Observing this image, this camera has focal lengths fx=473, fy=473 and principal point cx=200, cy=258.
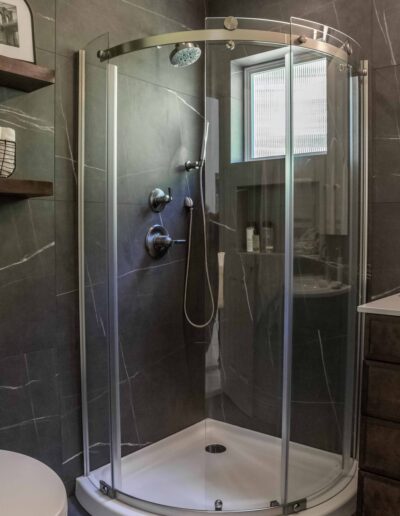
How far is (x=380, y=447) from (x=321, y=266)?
714 millimetres

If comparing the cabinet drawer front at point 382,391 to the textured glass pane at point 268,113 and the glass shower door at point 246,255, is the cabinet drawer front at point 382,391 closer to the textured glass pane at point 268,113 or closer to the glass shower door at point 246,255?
the glass shower door at point 246,255

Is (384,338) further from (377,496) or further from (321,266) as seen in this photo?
(377,496)

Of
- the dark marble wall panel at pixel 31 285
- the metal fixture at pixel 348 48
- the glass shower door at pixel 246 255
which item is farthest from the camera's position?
the metal fixture at pixel 348 48

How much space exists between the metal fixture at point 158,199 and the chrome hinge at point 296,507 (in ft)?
4.37

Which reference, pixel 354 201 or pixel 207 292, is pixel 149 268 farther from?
pixel 354 201

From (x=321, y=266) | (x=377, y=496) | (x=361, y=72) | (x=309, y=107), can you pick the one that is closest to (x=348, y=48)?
(x=361, y=72)

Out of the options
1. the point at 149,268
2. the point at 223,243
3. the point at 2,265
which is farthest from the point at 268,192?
the point at 2,265

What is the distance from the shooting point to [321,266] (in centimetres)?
197

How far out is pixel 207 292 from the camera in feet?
6.75

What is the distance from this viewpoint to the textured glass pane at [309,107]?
1852 mm

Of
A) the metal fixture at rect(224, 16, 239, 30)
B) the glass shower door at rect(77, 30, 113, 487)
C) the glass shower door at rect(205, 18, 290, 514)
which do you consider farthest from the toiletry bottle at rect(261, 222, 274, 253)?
the metal fixture at rect(224, 16, 239, 30)

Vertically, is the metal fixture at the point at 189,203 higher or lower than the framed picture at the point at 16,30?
lower

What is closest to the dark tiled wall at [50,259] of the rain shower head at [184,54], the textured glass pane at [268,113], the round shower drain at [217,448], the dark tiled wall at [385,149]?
the rain shower head at [184,54]

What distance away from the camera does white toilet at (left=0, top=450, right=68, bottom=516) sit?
111cm
